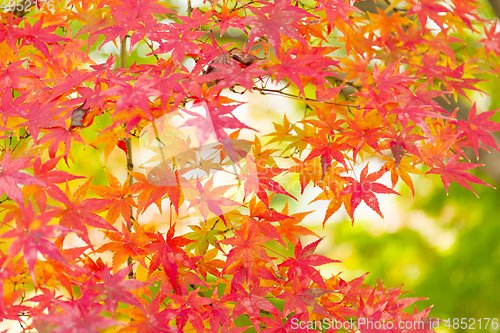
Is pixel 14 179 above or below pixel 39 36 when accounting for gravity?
below

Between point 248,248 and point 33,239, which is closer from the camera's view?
point 33,239

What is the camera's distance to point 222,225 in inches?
33.5

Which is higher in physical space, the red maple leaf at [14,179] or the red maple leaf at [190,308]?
the red maple leaf at [14,179]

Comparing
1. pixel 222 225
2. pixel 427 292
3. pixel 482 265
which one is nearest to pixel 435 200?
pixel 482 265

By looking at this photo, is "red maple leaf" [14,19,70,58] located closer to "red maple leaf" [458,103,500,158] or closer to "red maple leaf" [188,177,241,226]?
"red maple leaf" [188,177,241,226]

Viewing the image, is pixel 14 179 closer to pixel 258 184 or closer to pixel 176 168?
pixel 176 168

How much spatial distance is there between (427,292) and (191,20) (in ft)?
9.87

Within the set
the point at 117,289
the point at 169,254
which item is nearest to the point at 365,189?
the point at 169,254

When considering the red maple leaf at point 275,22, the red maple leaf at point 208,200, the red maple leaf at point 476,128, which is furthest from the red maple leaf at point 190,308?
the red maple leaf at point 476,128

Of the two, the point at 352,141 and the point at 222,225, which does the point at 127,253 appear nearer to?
the point at 222,225

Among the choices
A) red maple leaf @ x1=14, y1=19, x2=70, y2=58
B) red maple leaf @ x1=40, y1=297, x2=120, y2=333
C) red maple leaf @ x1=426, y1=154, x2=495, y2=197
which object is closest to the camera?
red maple leaf @ x1=40, y1=297, x2=120, y2=333

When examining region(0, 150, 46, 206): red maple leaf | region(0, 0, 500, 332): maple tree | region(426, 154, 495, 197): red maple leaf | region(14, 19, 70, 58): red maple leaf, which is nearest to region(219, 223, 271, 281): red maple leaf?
region(0, 0, 500, 332): maple tree

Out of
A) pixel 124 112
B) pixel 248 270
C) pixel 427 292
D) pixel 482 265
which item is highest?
pixel 124 112

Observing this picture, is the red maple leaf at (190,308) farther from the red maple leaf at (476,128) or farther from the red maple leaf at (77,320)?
the red maple leaf at (476,128)
